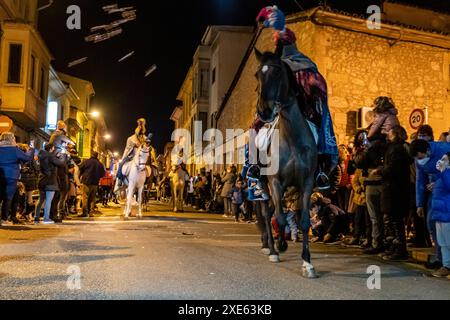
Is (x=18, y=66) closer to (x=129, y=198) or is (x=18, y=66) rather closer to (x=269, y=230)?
(x=129, y=198)

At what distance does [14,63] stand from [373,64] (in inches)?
790

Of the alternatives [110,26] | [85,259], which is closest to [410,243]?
[85,259]

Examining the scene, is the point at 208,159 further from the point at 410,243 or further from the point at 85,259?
the point at 85,259

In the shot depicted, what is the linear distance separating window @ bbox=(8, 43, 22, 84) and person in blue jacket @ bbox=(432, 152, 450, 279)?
25951 millimetres

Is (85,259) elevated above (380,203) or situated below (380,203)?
below

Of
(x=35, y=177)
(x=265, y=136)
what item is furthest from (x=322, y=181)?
(x=35, y=177)

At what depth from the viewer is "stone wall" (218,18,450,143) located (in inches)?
691

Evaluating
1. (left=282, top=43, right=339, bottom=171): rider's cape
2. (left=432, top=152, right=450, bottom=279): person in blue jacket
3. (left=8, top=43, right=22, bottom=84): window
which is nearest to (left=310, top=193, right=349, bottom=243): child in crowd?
(left=282, top=43, right=339, bottom=171): rider's cape

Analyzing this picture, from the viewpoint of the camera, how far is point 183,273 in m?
5.87

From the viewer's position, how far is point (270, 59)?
249 inches

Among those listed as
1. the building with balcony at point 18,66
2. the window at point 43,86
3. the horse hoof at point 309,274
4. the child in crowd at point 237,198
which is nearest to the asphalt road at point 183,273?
the horse hoof at point 309,274

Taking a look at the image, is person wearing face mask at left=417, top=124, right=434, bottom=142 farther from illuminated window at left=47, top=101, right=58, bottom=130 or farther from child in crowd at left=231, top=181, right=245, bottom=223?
illuminated window at left=47, top=101, right=58, bottom=130

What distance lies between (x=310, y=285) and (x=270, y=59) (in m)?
2.90

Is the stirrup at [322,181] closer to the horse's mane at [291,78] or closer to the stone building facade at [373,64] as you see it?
the horse's mane at [291,78]
